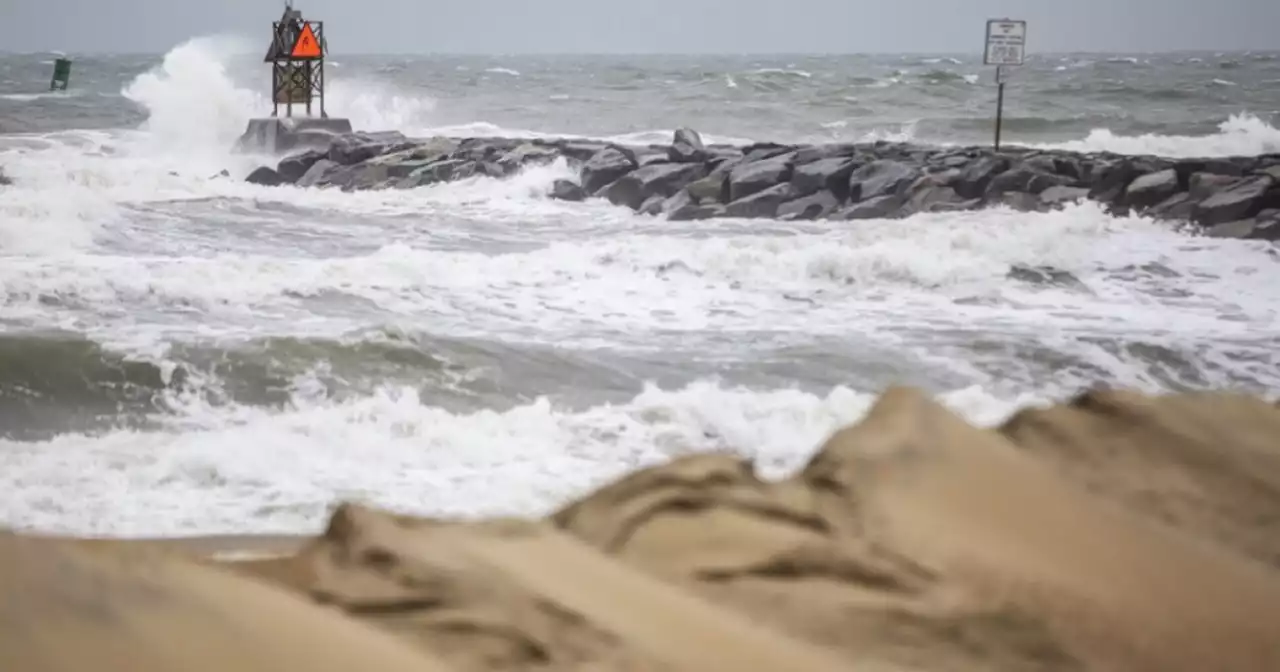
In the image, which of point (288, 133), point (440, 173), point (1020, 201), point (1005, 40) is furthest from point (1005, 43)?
point (288, 133)

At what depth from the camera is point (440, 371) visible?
2877 mm

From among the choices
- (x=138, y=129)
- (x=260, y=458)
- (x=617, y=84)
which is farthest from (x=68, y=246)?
(x=617, y=84)

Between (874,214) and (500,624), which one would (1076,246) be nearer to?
(874,214)

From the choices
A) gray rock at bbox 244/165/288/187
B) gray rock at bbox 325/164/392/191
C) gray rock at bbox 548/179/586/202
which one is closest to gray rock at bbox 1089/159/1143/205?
gray rock at bbox 548/179/586/202

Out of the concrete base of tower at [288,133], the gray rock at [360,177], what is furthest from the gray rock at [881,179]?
the concrete base of tower at [288,133]

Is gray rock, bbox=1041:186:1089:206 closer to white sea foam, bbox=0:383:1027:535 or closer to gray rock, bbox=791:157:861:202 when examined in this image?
gray rock, bbox=791:157:861:202

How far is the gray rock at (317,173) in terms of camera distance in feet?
12.2

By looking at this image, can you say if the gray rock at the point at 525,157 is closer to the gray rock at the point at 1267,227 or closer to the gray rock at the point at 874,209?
the gray rock at the point at 874,209

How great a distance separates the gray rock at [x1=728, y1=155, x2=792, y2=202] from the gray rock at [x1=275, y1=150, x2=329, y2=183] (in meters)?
1.46

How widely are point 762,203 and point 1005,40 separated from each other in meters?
0.97

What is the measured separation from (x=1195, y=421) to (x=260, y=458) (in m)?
1.87

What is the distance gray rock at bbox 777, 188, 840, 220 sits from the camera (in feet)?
13.1

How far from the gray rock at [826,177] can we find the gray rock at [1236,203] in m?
1.18

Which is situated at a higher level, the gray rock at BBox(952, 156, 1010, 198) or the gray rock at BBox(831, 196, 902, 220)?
the gray rock at BBox(952, 156, 1010, 198)
